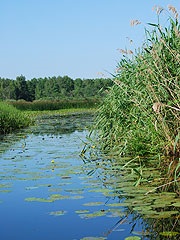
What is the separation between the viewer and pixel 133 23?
5305mm

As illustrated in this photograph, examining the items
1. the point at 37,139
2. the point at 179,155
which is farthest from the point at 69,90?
the point at 179,155

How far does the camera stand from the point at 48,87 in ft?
308

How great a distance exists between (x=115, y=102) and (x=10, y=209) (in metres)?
3.75

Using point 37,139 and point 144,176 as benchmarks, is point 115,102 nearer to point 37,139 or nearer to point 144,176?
point 144,176

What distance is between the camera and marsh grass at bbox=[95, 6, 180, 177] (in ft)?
19.2

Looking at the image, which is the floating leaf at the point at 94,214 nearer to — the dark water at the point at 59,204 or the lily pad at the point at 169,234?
the dark water at the point at 59,204

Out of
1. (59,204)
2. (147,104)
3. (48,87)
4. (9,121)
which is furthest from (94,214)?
(48,87)

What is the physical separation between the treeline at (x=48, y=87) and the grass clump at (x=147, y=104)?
2920 inches

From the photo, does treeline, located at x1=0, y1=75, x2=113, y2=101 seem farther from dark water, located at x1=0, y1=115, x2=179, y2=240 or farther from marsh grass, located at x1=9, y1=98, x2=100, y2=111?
Answer: dark water, located at x1=0, y1=115, x2=179, y2=240

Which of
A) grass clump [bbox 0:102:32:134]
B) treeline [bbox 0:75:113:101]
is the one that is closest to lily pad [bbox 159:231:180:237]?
grass clump [bbox 0:102:32:134]

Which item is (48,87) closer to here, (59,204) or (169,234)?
(59,204)

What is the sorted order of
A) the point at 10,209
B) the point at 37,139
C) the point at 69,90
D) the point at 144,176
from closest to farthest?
the point at 10,209 < the point at 144,176 < the point at 37,139 < the point at 69,90

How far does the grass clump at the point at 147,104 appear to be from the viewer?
19.2 ft

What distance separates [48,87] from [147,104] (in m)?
88.1
